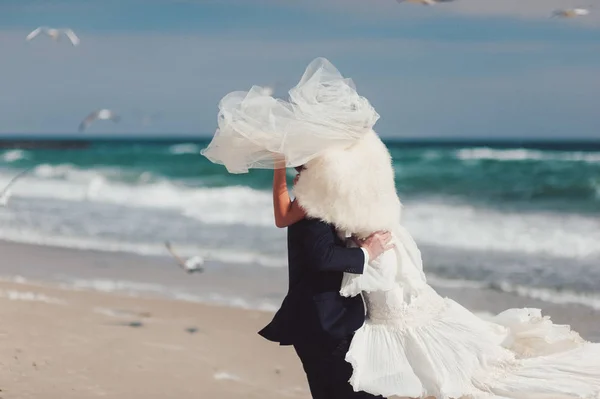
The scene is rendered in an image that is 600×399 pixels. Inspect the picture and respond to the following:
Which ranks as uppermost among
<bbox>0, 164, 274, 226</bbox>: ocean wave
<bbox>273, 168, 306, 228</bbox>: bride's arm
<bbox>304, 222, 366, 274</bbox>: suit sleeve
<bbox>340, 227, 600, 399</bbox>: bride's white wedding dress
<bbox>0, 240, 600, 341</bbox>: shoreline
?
<bbox>273, 168, 306, 228</bbox>: bride's arm

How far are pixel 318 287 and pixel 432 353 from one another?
52 cm

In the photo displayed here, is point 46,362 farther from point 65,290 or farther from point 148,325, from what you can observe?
point 65,290

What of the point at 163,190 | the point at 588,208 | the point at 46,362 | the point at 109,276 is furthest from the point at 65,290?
A: the point at 163,190

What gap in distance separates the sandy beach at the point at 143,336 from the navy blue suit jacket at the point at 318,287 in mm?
2196

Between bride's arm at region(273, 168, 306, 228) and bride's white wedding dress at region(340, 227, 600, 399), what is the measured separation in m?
0.30

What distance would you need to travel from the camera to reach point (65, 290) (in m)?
8.99

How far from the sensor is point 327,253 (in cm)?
323

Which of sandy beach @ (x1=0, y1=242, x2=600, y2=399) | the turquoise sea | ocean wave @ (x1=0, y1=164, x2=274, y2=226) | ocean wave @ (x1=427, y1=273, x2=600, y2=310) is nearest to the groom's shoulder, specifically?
sandy beach @ (x1=0, y1=242, x2=600, y2=399)

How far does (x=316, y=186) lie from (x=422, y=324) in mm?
726

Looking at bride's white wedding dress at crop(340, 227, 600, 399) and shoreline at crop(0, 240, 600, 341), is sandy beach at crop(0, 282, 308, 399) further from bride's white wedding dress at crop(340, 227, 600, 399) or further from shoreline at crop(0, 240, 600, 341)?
bride's white wedding dress at crop(340, 227, 600, 399)

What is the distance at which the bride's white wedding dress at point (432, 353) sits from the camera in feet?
11.0

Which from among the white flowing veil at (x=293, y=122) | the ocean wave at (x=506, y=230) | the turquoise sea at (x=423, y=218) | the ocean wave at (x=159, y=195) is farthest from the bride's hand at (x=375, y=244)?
the ocean wave at (x=159, y=195)

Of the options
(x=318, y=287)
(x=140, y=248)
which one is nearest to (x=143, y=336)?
(x=318, y=287)

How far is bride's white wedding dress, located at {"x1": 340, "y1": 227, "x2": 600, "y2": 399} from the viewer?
3361 millimetres
